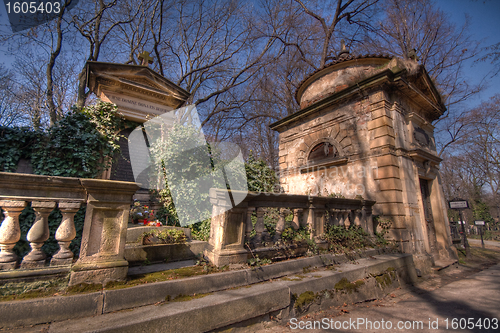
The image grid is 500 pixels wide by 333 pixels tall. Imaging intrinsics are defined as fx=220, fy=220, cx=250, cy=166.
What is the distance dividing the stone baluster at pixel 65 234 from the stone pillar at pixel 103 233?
19 centimetres

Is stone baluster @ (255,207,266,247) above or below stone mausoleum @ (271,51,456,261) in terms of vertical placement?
below

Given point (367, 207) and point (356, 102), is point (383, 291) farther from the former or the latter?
point (356, 102)

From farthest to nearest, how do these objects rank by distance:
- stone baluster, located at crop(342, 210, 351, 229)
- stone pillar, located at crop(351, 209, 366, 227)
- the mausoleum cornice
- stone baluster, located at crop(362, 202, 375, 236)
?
the mausoleum cornice
stone baluster, located at crop(362, 202, 375, 236)
stone pillar, located at crop(351, 209, 366, 227)
stone baluster, located at crop(342, 210, 351, 229)

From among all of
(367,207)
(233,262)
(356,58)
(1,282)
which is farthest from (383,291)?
(356,58)

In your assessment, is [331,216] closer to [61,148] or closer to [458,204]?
[61,148]

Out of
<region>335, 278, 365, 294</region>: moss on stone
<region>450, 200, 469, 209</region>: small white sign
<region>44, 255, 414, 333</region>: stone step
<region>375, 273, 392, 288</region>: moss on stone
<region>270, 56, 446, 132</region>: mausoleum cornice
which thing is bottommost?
<region>375, 273, 392, 288</region>: moss on stone

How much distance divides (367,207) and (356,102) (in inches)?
150

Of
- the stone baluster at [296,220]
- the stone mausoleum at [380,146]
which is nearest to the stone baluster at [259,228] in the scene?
the stone baluster at [296,220]

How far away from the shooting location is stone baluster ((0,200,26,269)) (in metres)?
2.16

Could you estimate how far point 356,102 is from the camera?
7844mm

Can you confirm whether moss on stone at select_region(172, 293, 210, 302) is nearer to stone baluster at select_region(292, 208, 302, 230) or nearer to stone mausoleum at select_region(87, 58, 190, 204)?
stone baluster at select_region(292, 208, 302, 230)

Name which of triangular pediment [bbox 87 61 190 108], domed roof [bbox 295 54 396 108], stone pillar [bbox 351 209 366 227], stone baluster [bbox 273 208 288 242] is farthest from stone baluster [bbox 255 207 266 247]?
domed roof [bbox 295 54 396 108]

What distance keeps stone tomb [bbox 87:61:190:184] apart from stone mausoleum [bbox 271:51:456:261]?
5.68 m

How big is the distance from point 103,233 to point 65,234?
373mm
